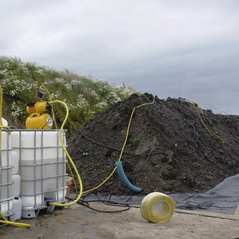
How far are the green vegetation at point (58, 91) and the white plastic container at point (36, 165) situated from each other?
21.5 ft

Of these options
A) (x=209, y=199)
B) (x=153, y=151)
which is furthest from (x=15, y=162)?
(x=153, y=151)

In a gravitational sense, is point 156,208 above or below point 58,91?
below

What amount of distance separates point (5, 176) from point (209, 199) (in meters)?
3.47

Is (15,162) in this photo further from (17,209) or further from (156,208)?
(156,208)

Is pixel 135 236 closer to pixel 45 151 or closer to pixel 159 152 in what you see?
pixel 45 151

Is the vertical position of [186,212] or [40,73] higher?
[40,73]

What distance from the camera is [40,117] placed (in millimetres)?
4613

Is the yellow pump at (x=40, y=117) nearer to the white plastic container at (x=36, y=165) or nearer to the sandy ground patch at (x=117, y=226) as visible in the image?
the white plastic container at (x=36, y=165)

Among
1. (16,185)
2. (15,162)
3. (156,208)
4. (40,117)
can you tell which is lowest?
(156,208)

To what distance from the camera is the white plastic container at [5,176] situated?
3669mm

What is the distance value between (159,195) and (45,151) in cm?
142

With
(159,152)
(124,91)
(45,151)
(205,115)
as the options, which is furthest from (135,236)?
(124,91)

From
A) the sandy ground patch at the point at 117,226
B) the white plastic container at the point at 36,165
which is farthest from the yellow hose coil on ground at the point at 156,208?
the white plastic container at the point at 36,165

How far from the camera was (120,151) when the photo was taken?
7266mm
